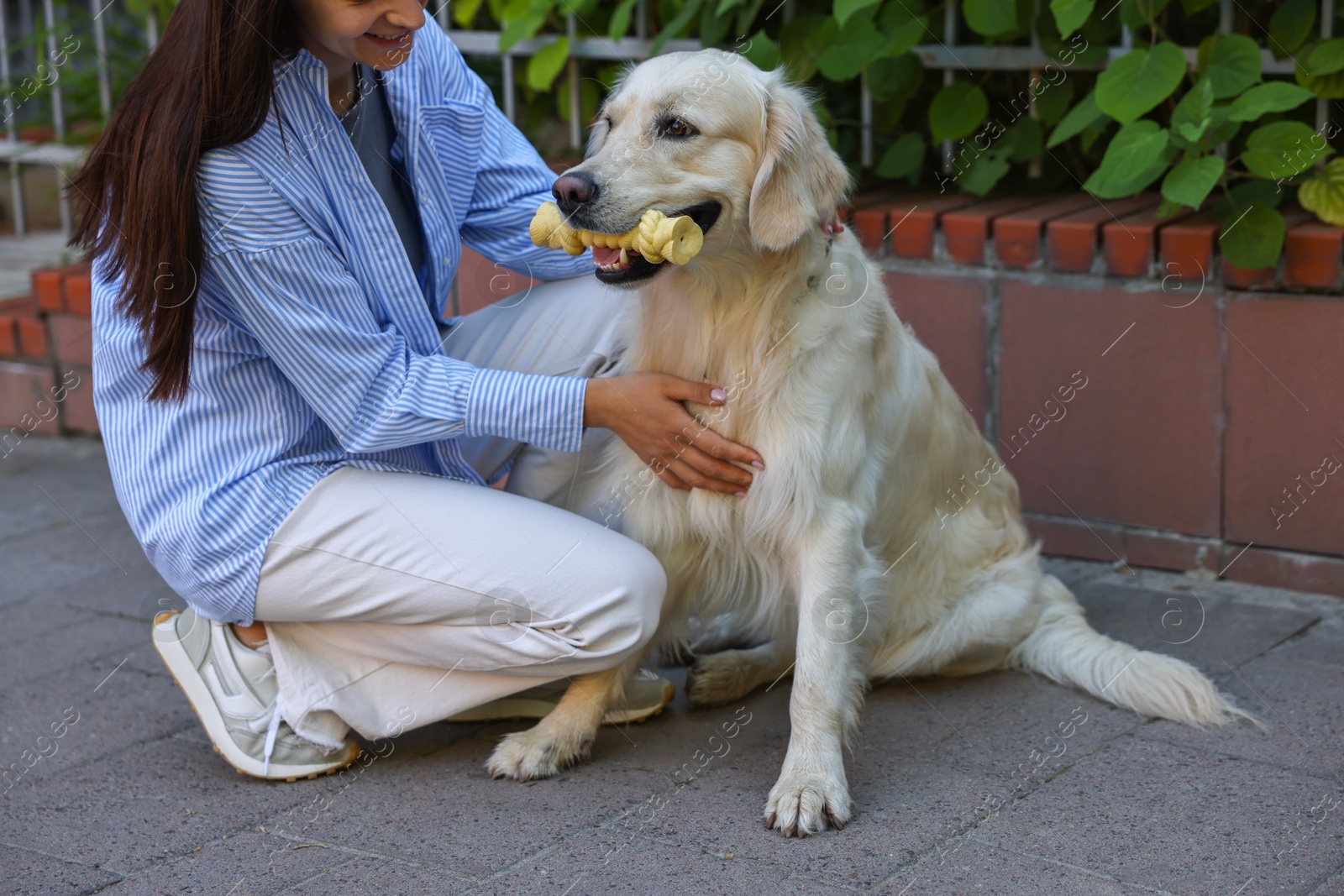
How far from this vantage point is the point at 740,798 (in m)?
2.53

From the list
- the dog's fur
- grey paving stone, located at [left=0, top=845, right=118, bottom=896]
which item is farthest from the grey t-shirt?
grey paving stone, located at [left=0, top=845, right=118, bottom=896]

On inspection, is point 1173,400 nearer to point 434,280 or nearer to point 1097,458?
point 1097,458

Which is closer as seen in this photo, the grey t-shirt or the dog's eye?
the dog's eye

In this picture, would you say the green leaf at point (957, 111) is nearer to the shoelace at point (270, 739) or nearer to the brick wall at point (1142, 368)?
the brick wall at point (1142, 368)

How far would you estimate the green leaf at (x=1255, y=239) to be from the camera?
3.13 m

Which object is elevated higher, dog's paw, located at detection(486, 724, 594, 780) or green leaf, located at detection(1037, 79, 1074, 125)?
green leaf, located at detection(1037, 79, 1074, 125)

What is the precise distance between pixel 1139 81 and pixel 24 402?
4136mm

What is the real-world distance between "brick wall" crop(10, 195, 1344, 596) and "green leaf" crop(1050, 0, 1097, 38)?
1.77ft

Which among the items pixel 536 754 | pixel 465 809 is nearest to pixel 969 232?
pixel 536 754

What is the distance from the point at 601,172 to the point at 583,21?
1.92m

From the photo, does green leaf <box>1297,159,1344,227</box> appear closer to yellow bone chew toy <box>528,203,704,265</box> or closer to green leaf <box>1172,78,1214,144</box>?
green leaf <box>1172,78,1214,144</box>

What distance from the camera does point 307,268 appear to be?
2.48 metres

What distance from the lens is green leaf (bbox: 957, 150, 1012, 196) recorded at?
145 inches

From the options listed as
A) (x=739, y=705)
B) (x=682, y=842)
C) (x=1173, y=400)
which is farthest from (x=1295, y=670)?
(x=682, y=842)
